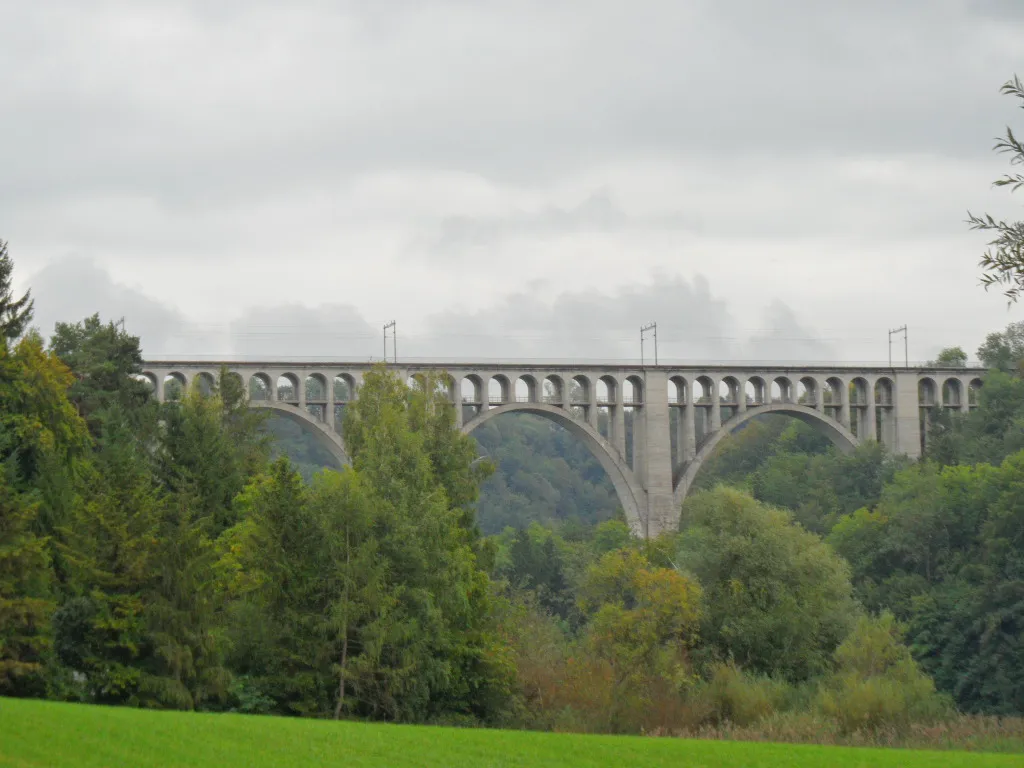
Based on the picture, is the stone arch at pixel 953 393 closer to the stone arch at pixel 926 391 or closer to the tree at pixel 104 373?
the stone arch at pixel 926 391

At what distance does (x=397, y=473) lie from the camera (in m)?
38.6

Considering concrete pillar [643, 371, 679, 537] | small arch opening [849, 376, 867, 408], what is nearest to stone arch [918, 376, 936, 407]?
small arch opening [849, 376, 867, 408]

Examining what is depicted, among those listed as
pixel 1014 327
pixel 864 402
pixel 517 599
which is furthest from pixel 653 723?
pixel 1014 327

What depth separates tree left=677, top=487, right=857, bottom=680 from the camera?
42500 mm

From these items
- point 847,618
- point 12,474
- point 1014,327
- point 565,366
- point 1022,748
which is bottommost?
point 1022,748

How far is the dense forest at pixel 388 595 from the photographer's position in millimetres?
30469

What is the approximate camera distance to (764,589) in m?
43.6

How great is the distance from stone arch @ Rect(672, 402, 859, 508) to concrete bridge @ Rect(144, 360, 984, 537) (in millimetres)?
69

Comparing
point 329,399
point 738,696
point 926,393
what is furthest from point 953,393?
point 738,696

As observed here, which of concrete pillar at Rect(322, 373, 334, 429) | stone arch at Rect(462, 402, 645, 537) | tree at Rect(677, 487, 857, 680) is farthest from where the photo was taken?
stone arch at Rect(462, 402, 645, 537)

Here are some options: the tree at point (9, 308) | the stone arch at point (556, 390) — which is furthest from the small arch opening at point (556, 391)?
the tree at point (9, 308)

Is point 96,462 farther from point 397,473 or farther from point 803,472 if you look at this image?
point 803,472

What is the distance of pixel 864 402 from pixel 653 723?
1616 inches

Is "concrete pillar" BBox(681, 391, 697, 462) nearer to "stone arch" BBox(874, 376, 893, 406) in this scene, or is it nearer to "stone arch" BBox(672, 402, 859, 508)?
"stone arch" BBox(672, 402, 859, 508)
